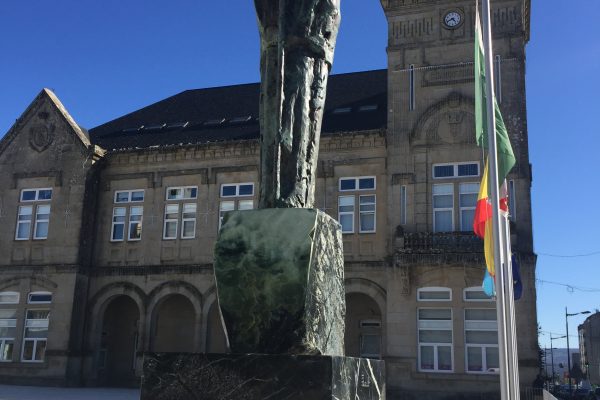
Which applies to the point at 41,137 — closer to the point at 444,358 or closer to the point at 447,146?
the point at 447,146

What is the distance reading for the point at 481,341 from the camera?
79.2ft

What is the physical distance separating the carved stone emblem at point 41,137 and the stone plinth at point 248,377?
30282 mm

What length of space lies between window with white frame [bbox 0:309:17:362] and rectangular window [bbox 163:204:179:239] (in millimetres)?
7764

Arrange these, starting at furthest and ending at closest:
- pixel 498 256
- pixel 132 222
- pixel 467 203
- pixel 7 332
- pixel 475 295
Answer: pixel 132 222
pixel 7 332
pixel 467 203
pixel 475 295
pixel 498 256

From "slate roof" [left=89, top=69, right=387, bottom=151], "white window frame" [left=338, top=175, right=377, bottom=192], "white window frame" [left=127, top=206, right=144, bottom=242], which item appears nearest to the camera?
"white window frame" [left=338, top=175, right=377, bottom=192]

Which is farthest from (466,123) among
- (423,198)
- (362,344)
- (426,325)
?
(362,344)

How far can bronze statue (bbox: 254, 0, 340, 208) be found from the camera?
15.3 feet

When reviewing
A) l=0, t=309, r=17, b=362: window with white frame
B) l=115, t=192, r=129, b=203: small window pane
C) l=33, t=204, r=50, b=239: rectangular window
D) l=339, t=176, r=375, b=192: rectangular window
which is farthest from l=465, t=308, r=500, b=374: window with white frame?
l=0, t=309, r=17, b=362: window with white frame

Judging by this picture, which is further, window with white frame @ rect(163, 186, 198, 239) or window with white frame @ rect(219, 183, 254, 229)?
window with white frame @ rect(163, 186, 198, 239)

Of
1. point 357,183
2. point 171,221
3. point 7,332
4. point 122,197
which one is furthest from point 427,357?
point 7,332

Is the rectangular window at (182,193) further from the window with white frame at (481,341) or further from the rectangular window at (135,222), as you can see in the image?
the window with white frame at (481,341)

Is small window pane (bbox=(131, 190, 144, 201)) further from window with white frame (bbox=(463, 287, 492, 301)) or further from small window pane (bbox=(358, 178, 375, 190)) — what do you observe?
window with white frame (bbox=(463, 287, 492, 301))

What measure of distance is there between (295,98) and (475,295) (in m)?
21.2

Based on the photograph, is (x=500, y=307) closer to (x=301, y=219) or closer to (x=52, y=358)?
(x=301, y=219)
